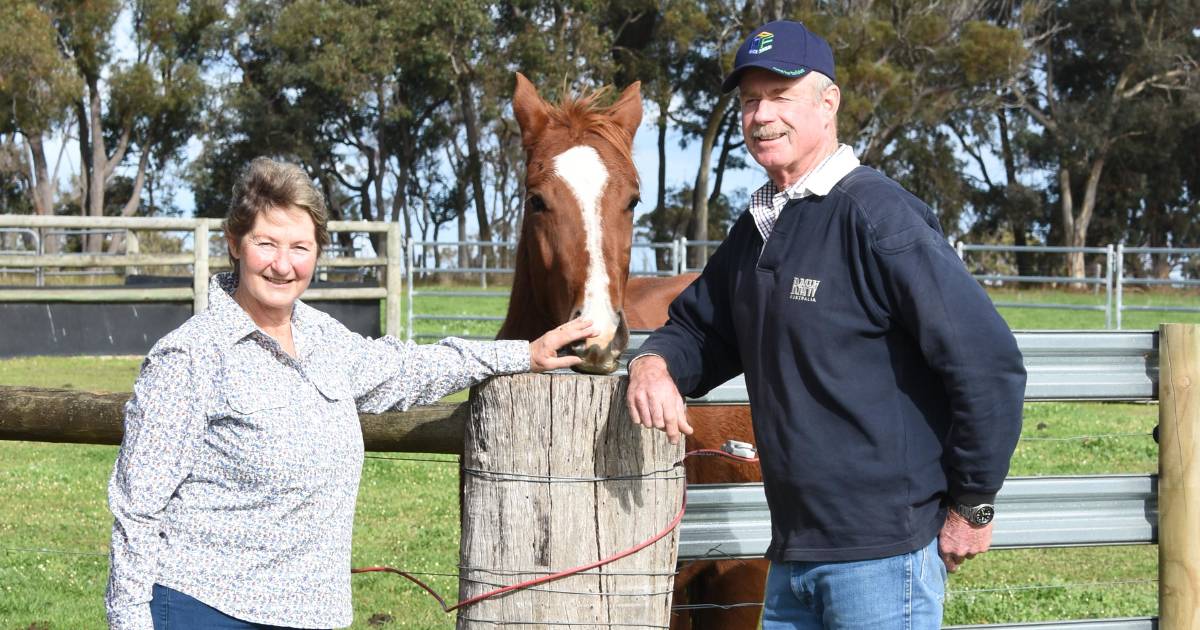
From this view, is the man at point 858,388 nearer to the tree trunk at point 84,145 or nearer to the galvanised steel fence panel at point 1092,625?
the galvanised steel fence panel at point 1092,625

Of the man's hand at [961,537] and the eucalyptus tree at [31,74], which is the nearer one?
the man's hand at [961,537]

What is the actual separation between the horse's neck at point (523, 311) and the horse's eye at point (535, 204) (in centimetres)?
21

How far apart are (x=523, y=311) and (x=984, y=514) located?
7.68 feet

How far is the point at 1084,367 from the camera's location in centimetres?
322

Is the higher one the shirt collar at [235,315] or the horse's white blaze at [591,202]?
the horse's white blaze at [591,202]

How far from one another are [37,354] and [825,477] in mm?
13831

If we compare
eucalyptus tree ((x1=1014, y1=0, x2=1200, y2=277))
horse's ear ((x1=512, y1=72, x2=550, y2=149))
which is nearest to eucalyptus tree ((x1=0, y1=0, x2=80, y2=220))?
eucalyptus tree ((x1=1014, y1=0, x2=1200, y2=277))

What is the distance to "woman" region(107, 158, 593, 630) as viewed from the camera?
2451mm

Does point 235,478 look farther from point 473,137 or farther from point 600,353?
point 473,137

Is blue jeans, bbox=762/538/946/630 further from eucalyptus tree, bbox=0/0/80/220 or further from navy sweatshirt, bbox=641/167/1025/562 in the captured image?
eucalyptus tree, bbox=0/0/80/220

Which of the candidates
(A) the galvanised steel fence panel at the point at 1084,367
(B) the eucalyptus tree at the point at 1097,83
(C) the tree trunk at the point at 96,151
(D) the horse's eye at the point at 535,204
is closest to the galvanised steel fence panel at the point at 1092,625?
(A) the galvanised steel fence panel at the point at 1084,367

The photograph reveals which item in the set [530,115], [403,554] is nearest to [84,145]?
[403,554]

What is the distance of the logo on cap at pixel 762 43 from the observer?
263 cm

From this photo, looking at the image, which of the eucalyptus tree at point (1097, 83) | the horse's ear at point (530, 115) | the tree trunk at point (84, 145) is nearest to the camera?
the horse's ear at point (530, 115)
